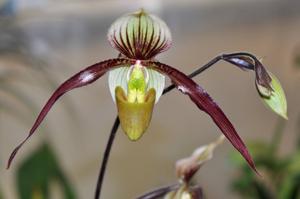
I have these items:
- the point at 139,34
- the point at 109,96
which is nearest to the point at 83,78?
the point at 139,34

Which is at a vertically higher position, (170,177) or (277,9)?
(277,9)

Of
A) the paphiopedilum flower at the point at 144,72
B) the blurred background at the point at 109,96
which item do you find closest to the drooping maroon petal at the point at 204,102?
the paphiopedilum flower at the point at 144,72

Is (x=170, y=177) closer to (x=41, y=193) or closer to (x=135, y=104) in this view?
(x=41, y=193)

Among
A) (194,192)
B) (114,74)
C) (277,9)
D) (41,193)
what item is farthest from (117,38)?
(277,9)

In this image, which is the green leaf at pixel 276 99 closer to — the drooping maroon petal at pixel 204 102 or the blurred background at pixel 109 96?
the drooping maroon petal at pixel 204 102

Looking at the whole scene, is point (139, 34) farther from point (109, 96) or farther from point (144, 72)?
point (109, 96)

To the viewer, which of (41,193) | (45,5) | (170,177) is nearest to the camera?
(41,193)

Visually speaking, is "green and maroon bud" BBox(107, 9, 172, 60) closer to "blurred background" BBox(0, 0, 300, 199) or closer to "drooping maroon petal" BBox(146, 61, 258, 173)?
"drooping maroon petal" BBox(146, 61, 258, 173)
